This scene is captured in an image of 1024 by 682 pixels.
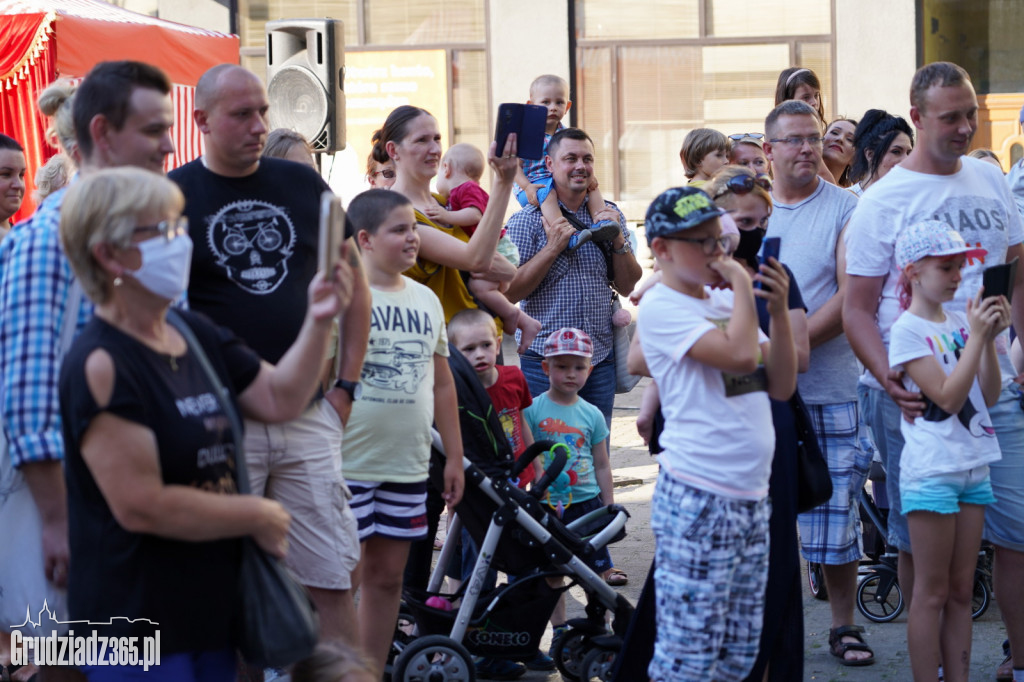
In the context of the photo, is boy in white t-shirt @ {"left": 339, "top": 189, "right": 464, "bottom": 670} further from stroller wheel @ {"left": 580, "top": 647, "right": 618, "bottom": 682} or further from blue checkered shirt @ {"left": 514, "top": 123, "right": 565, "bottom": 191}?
blue checkered shirt @ {"left": 514, "top": 123, "right": 565, "bottom": 191}

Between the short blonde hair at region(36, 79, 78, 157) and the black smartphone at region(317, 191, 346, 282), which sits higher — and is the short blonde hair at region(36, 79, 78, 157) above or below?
above

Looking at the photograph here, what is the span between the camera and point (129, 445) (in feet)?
7.89

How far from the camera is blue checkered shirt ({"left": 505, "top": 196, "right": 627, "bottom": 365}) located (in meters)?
5.98

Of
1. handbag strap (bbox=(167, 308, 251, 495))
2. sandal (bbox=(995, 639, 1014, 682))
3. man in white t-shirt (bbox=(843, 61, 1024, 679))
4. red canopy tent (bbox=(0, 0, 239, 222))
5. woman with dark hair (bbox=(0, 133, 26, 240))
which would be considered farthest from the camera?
red canopy tent (bbox=(0, 0, 239, 222))

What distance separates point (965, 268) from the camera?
4293mm

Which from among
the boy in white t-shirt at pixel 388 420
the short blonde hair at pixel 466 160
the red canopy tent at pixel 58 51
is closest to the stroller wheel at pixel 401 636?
the boy in white t-shirt at pixel 388 420

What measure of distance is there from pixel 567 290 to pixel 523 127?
1256mm

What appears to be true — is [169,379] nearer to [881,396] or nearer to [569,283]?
[881,396]

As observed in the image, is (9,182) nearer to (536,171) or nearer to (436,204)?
(436,204)

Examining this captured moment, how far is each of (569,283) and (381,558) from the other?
7.17 ft

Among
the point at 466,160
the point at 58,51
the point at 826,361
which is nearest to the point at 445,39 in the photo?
the point at 58,51

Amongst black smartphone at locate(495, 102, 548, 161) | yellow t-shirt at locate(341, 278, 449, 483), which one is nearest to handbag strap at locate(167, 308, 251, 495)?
yellow t-shirt at locate(341, 278, 449, 483)

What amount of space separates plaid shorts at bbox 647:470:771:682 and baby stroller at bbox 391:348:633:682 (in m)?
1.00

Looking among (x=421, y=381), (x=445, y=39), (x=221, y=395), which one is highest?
(x=445, y=39)
